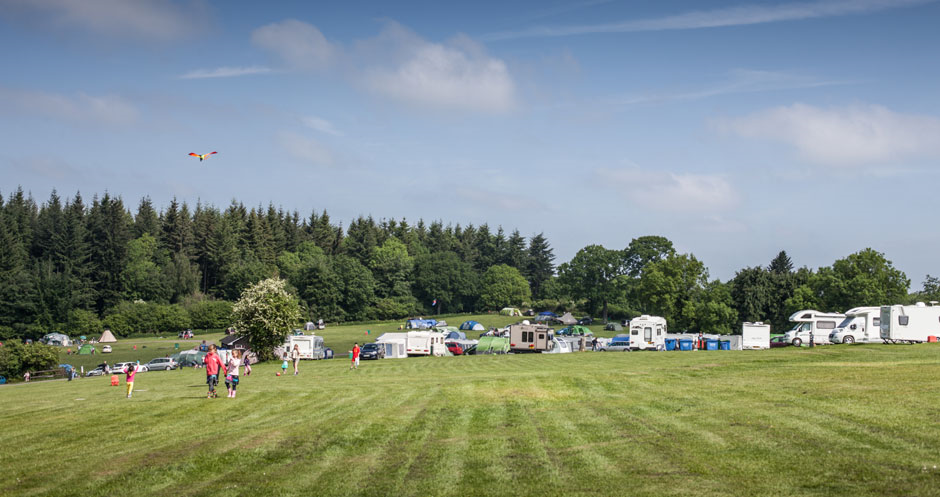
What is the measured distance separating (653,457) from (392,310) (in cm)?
11162

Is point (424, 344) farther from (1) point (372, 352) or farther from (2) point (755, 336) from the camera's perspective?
(2) point (755, 336)

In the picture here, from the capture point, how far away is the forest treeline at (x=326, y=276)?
276ft

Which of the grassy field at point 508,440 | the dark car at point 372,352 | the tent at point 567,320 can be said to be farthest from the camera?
the tent at point 567,320

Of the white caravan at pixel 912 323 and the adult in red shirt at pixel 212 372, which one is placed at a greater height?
the white caravan at pixel 912 323

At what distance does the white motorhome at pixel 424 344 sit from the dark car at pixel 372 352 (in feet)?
6.51

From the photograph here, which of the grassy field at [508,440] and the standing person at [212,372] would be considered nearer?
the grassy field at [508,440]

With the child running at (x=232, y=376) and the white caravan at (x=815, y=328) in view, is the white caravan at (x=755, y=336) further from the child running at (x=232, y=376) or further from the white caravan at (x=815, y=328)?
the child running at (x=232, y=376)

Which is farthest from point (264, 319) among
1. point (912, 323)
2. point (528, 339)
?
point (912, 323)

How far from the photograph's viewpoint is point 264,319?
4919 centimetres

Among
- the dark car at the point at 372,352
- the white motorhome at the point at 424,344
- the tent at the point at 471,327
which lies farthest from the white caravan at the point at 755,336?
the tent at the point at 471,327

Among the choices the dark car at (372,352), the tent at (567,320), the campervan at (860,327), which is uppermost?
the campervan at (860,327)

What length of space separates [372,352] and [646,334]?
2121 cm

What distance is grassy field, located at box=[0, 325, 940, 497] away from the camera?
11109 mm

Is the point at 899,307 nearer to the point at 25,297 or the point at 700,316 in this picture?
the point at 700,316
